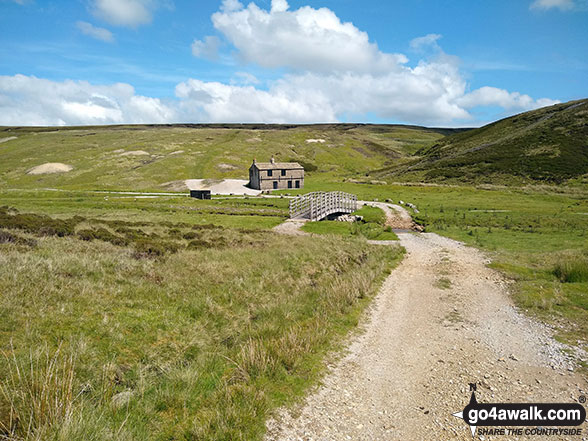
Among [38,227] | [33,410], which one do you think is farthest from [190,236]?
[33,410]

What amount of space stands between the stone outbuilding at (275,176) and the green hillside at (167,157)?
2107 cm

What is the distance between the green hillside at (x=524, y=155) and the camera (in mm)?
79000

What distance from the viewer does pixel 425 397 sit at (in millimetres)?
7488

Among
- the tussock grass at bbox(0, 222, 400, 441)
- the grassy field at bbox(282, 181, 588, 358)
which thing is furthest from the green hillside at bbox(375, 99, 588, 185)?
the tussock grass at bbox(0, 222, 400, 441)

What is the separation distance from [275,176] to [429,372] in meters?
73.7

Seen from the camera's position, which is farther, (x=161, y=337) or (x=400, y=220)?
(x=400, y=220)

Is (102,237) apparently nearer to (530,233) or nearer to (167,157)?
(530,233)

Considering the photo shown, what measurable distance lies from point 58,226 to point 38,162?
11145 centimetres

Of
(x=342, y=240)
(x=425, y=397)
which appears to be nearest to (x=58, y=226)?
(x=342, y=240)

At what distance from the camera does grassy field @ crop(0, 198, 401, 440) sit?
599 centimetres

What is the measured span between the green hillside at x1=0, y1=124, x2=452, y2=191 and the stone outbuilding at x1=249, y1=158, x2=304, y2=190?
2107cm

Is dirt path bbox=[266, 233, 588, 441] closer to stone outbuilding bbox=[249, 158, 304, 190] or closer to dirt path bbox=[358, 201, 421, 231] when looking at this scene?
dirt path bbox=[358, 201, 421, 231]

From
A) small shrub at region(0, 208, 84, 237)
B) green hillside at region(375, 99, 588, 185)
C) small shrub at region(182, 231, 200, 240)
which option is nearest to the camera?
small shrub at region(0, 208, 84, 237)

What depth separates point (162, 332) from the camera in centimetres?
1036
